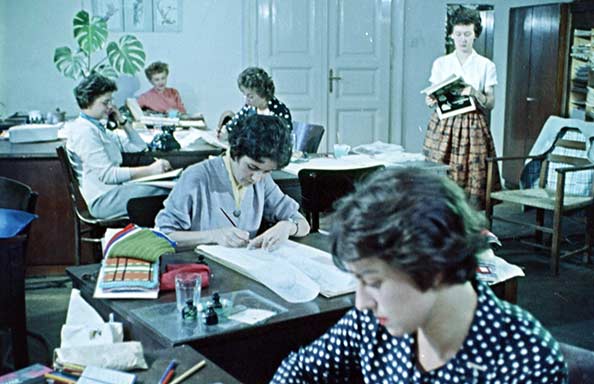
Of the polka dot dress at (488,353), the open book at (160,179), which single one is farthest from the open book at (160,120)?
the polka dot dress at (488,353)

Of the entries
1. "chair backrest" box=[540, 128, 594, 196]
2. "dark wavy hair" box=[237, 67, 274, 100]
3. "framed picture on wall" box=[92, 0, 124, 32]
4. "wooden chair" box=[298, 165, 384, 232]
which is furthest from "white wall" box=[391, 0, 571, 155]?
"wooden chair" box=[298, 165, 384, 232]

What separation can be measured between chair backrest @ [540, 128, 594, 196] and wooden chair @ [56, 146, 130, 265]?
294 cm

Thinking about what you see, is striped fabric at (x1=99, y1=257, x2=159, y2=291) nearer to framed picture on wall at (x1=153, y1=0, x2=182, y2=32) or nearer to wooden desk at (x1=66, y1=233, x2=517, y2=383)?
wooden desk at (x1=66, y1=233, x2=517, y2=383)

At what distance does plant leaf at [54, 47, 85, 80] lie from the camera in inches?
292

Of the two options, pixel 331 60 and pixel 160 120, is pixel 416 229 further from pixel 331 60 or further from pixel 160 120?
pixel 331 60

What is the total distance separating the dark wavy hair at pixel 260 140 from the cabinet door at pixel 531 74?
171 inches

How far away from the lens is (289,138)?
2.99m

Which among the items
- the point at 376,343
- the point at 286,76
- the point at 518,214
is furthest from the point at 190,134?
the point at 376,343

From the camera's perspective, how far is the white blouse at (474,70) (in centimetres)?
564

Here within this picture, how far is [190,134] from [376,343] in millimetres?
4315

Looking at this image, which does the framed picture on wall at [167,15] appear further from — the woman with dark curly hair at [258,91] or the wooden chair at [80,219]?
the wooden chair at [80,219]

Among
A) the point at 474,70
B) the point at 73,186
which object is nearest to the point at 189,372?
the point at 73,186

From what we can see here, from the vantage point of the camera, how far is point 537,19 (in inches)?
271

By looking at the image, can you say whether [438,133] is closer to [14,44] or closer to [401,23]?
[401,23]
